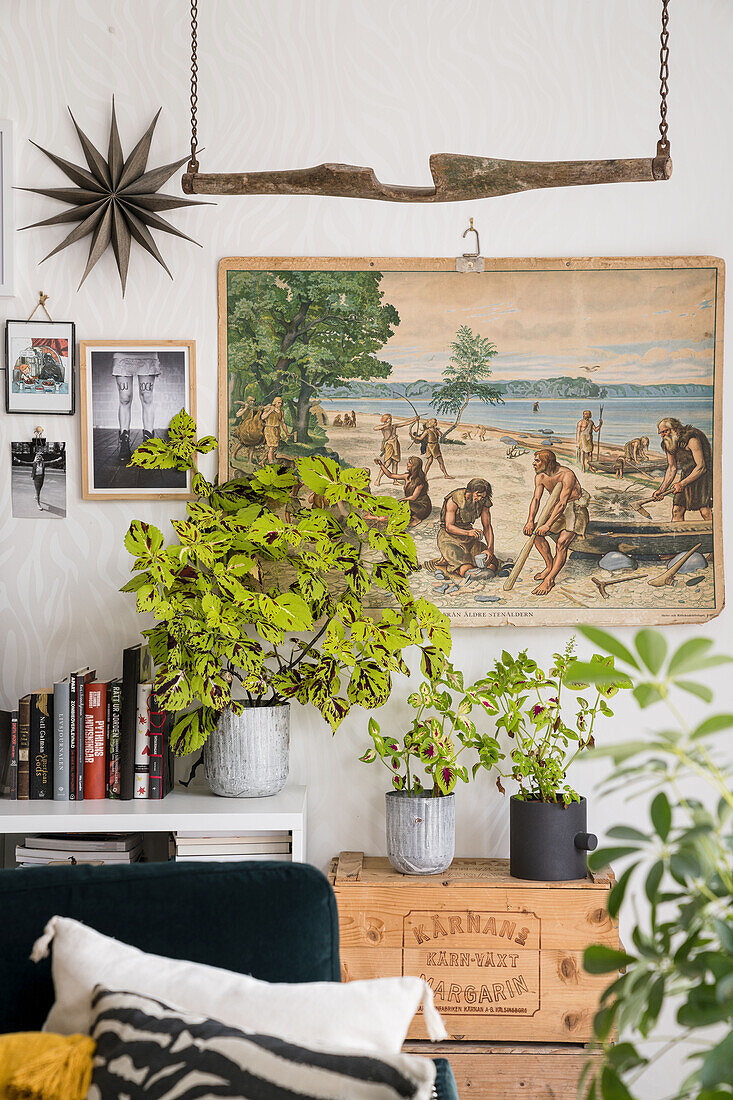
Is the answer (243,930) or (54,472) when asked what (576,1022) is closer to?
(243,930)

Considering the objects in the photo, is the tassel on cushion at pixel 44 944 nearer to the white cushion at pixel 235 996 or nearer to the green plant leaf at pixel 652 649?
the white cushion at pixel 235 996

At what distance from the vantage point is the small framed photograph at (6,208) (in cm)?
234

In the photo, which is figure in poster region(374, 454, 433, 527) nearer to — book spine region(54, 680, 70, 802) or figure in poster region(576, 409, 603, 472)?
figure in poster region(576, 409, 603, 472)

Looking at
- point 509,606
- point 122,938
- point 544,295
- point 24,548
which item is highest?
point 544,295

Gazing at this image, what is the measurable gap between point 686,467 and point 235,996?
1.73 metres

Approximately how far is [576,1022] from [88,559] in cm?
155

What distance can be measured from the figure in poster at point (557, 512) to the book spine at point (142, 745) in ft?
3.29

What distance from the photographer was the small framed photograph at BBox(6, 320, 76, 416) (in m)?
2.35

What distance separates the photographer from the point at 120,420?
2346 millimetres

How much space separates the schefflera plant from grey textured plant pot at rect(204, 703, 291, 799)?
44mm

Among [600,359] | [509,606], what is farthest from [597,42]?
[509,606]

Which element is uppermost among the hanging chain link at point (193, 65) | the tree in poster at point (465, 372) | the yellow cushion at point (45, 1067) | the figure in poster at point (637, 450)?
the hanging chain link at point (193, 65)

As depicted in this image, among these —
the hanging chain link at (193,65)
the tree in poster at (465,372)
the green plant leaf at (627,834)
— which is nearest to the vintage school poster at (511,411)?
the tree in poster at (465,372)

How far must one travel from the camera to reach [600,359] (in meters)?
2.34
